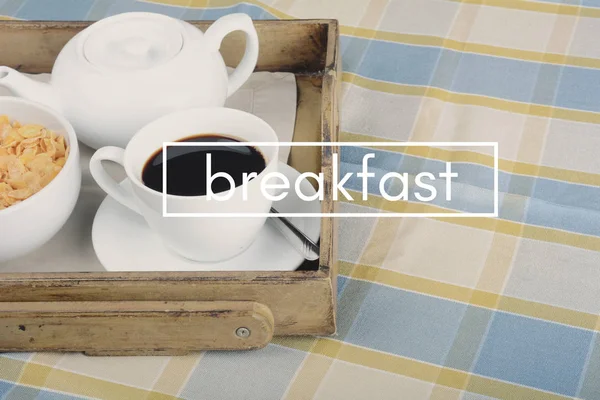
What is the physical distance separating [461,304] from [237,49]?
33 cm

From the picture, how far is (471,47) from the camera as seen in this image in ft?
2.83

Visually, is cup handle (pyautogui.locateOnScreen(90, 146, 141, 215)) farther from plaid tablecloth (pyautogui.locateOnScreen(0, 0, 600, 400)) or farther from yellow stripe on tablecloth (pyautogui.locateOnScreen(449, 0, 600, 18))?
yellow stripe on tablecloth (pyautogui.locateOnScreen(449, 0, 600, 18))

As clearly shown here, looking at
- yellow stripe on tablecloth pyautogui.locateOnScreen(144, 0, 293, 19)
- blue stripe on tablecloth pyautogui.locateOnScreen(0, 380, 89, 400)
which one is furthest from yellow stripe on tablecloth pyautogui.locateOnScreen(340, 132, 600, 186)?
blue stripe on tablecloth pyautogui.locateOnScreen(0, 380, 89, 400)

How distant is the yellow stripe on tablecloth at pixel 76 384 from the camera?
564 millimetres

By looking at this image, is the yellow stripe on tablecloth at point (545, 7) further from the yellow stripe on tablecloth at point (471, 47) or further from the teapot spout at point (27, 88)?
the teapot spout at point (27, 88)

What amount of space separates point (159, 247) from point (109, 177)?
2.4 inches

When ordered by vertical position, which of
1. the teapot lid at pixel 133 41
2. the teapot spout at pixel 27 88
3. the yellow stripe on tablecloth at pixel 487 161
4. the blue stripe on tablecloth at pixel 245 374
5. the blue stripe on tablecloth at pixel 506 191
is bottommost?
the blue stripe on tablecloth at pixel 245 374

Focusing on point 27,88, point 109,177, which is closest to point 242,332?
point 109,177

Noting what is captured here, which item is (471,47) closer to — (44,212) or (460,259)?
(460,259)

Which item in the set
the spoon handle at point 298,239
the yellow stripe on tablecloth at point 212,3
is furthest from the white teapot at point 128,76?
the yellow stripe on tablecloth at point 212,3

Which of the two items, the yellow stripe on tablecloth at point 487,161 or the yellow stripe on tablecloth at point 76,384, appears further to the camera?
the yellow stripe on tablecloth at point 487,161

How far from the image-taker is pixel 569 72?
82cm

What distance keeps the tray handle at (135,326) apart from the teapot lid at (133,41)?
0.64 ft

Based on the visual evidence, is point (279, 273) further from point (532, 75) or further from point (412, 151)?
point (532, 75)
